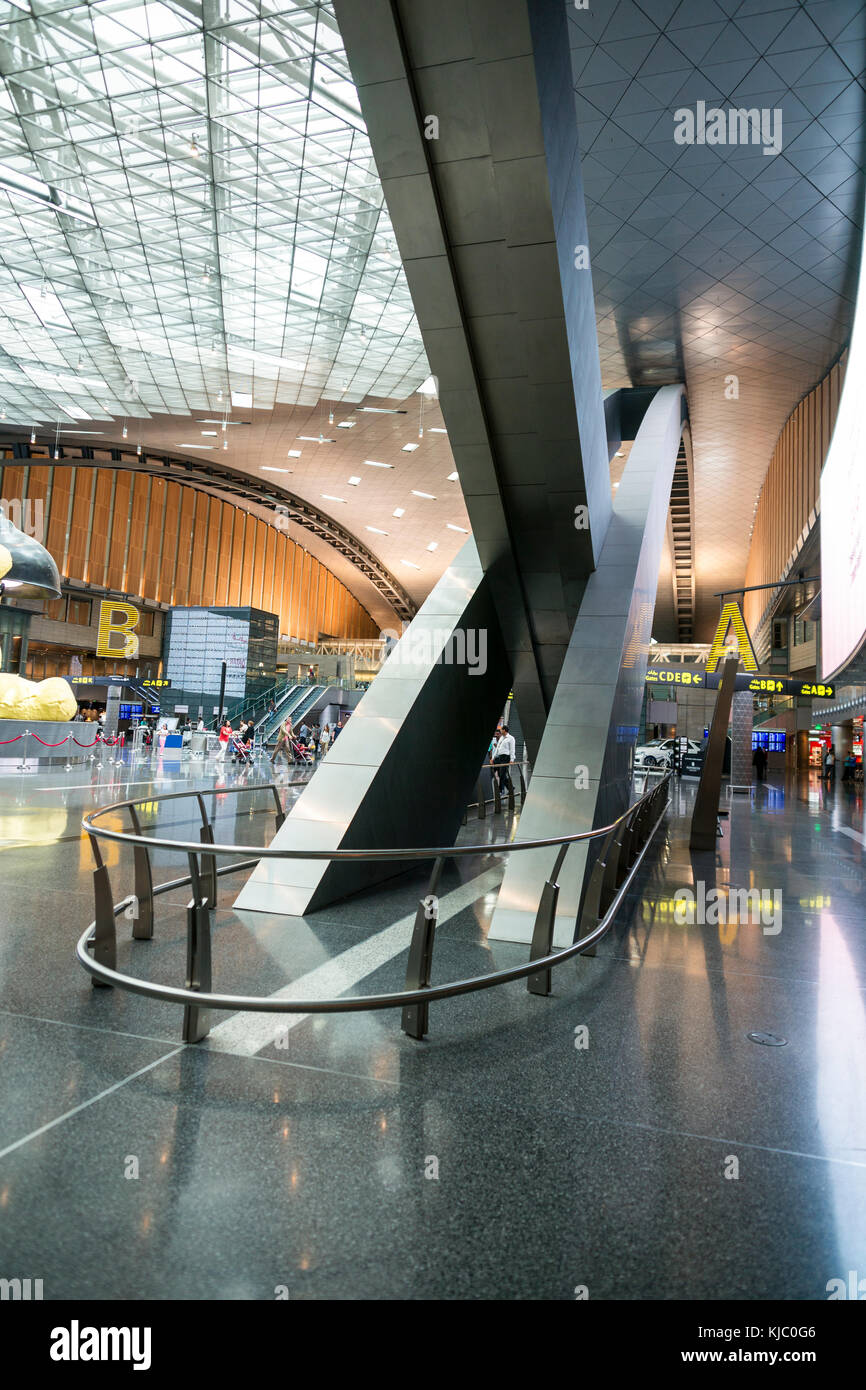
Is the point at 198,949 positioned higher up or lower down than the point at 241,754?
lower down

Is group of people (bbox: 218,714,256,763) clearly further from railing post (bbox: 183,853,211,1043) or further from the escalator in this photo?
railing post (bbox: 183,853,211,1043)

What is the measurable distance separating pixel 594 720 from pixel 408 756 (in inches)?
74.8

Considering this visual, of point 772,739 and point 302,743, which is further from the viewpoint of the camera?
point 772,739

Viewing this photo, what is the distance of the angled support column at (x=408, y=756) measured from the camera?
6715 millimetres

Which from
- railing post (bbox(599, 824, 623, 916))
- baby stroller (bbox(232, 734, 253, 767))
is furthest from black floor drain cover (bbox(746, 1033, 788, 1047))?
baby stroller (bbox(232, 734, 253, 767))

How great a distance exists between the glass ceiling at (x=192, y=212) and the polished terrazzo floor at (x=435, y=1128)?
16.7 m

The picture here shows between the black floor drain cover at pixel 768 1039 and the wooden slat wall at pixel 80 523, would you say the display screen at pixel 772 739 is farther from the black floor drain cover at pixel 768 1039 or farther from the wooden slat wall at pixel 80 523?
the black floor drain cover at pixel 768 1039

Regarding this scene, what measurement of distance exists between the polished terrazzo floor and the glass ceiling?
1672cm

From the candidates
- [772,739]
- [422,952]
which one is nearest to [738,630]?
Answer: [422,952]

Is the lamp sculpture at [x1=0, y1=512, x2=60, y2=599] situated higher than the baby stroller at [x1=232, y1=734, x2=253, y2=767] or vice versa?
the lamp sculpture at [x1=0, y1=512, x2=60, y2=599]

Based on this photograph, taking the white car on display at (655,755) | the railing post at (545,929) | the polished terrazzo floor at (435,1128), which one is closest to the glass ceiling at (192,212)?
the railing post at (545,929)

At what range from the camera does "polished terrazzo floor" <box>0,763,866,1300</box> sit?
7.29 feet

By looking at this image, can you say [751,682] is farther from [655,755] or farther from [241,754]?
[241,754]

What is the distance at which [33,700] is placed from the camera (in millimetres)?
21656
